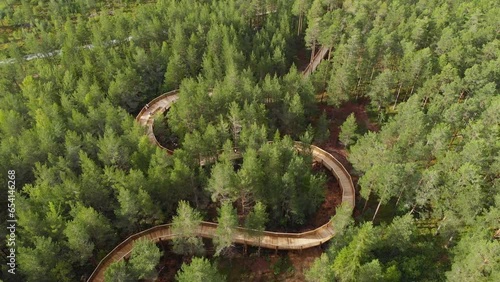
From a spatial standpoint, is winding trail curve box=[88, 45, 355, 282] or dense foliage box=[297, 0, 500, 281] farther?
winding trail curve box=[88, 45, 355, 282]

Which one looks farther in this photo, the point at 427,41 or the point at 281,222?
the point at 427,41

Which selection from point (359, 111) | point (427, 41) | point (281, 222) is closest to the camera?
→ point (281, 222)

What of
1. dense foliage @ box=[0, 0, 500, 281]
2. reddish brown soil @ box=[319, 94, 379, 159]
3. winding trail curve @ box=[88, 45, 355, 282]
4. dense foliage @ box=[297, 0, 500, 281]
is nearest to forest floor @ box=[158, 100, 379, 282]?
winding trail curve @ box=[88, 45, 355, 282]

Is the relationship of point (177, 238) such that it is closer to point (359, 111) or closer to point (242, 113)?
point (242, 113)

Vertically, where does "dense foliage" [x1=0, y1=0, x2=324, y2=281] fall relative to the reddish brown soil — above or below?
above

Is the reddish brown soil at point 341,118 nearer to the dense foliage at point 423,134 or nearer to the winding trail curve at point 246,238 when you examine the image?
the dense foliage at point 423,134

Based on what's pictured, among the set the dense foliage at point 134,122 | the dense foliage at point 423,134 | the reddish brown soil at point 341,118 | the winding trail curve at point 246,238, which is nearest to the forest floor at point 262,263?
the winding trail curve at point 246,238

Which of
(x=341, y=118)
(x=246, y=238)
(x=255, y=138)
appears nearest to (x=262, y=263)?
(x=246, y=238)

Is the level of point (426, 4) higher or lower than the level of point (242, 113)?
higher

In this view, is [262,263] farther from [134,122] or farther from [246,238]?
[134,122]

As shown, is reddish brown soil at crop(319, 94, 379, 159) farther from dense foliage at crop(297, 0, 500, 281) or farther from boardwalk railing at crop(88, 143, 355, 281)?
boardwalk railing at crop(88, 143, 355, 281)

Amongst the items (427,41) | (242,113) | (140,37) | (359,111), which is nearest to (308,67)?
(359,111)
